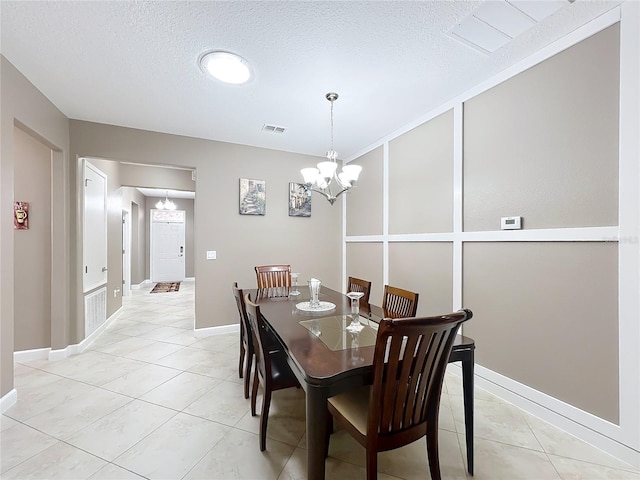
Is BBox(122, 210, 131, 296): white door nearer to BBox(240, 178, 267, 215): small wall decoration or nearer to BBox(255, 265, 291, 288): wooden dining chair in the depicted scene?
BBox(240, 178, 267, 215): small wall decoration

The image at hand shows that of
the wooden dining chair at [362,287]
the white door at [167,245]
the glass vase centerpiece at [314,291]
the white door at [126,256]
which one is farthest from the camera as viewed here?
the white door at [167,245]

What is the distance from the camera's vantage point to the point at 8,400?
2039 mm

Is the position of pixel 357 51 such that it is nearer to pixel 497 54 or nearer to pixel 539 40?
pixel 497 54

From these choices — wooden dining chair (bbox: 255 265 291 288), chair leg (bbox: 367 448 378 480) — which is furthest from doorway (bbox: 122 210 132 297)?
chair leg (bbox: 367 448 378 480)

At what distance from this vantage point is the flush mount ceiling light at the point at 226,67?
6.72 feet

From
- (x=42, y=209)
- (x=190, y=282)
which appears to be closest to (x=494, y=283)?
(x=42, y=209)

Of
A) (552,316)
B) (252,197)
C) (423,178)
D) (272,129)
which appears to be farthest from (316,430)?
(252,197)

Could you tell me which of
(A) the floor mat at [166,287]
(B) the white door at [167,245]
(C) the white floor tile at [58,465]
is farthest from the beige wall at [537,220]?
(B) the white door at [167,245]

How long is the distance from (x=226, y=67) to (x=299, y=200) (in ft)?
7.60

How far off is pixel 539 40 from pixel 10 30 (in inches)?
141

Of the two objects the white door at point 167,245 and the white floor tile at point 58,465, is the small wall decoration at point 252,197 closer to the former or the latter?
the white floor tile at point 58,465

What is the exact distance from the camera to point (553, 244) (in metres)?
1.93

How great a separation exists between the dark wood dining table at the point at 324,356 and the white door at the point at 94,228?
2.64 m

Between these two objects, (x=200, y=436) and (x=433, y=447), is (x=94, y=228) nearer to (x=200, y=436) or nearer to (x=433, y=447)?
(x=200, y=436)
